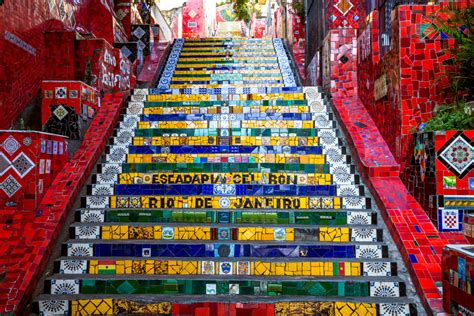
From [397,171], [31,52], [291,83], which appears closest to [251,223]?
[397,171]

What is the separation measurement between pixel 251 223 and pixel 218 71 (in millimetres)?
5687

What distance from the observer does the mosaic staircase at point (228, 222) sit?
317cm

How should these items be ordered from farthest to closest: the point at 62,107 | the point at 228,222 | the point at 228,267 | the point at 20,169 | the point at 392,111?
the point at 62,107 < the point at 392,111 < the point at 228,222 < the point at 20,169 < the point at 228,267

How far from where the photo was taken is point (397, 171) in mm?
4117

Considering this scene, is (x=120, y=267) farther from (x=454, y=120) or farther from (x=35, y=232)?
(x=454, y=120)

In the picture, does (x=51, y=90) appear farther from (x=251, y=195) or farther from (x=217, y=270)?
(x=217, y=270)

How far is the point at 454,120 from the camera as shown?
351 cm

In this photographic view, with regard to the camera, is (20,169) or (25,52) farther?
(25,52)

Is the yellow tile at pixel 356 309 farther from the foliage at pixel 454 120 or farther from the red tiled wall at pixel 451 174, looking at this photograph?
the foliage at pixel 454 120

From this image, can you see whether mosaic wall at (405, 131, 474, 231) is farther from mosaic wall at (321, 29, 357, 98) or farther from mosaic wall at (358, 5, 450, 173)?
mosaic wall at (321, 29, 357, 98)

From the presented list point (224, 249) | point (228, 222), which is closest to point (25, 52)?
point (228, 222)

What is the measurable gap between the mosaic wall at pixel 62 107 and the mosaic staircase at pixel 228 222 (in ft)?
1.60

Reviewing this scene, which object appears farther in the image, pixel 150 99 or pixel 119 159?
pixel 150 99

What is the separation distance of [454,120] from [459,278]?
4.90ft
